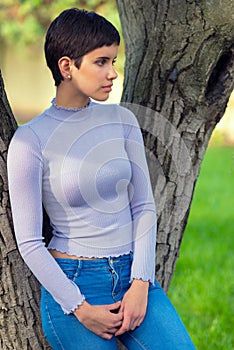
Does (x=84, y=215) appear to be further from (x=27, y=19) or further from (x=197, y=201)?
(x=27, y=19)

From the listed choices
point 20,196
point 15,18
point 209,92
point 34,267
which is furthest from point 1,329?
point 15,18

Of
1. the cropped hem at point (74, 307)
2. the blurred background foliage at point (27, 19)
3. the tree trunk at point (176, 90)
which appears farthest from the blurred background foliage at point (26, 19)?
the cropped hem at point (74, 307)

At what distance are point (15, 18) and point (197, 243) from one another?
11.6m

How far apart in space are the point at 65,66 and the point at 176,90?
66cm

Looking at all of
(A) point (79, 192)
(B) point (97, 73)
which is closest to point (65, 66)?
(B) point (97, 73)

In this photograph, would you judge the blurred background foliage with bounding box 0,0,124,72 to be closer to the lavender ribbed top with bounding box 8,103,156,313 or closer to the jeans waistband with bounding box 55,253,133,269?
the lavender ribbed top with bounding box 8,103,156,313

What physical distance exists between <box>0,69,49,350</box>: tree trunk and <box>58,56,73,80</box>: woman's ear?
0.92ft

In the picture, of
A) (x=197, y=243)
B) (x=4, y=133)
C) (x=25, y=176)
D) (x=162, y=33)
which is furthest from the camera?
(x=197, y=243)

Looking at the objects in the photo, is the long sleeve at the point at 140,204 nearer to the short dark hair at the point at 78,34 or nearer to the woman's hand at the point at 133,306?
the woman's hand at the point at 133,306

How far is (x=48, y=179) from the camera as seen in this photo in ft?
7.05

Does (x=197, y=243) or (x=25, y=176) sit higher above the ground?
(x=25, y=176)

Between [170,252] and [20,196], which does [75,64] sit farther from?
[170,252]

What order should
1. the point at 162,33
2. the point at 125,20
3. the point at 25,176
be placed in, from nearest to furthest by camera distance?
the point at 25,176 < the point at 162,33 < the point at 125,20

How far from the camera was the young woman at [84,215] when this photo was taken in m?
2.10
